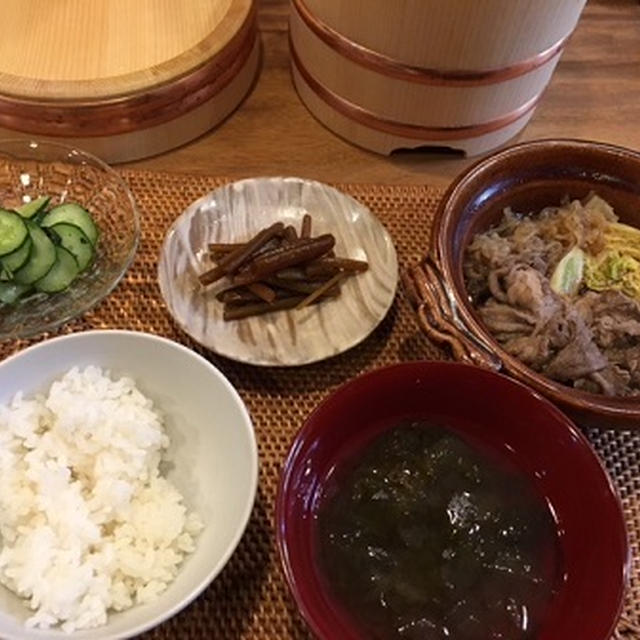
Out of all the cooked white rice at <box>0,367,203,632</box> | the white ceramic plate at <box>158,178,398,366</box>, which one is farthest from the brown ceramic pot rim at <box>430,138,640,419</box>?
the cooked white rice at <box>0,367,203,632</box>

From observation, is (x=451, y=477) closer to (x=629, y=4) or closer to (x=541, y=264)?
(x=541, y=264)

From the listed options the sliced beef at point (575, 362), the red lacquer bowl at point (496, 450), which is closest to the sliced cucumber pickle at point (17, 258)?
the red lacquer bowl at point (496, 450)

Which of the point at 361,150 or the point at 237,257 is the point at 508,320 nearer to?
the point at 237,257

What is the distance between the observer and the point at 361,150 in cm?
207

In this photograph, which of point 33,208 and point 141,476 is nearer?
point 141,476

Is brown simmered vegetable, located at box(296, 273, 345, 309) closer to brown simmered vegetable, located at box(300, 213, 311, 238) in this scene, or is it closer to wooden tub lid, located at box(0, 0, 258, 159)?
brown simmered vegetable, located at box(300, 213, 311, 238)

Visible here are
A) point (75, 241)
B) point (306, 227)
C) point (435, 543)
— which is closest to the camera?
point (435, 543)

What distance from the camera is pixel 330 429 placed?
1.31 m

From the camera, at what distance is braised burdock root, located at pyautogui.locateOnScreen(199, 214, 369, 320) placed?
5.35 ft

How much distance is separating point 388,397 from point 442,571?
29 cm

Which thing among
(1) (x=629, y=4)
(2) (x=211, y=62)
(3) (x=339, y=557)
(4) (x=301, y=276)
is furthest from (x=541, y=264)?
(1) (x=629, y=4)

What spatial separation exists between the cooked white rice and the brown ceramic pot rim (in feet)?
1.76

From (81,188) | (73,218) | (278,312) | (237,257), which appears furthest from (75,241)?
(278,312)

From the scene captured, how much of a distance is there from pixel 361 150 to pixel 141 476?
1.04m
